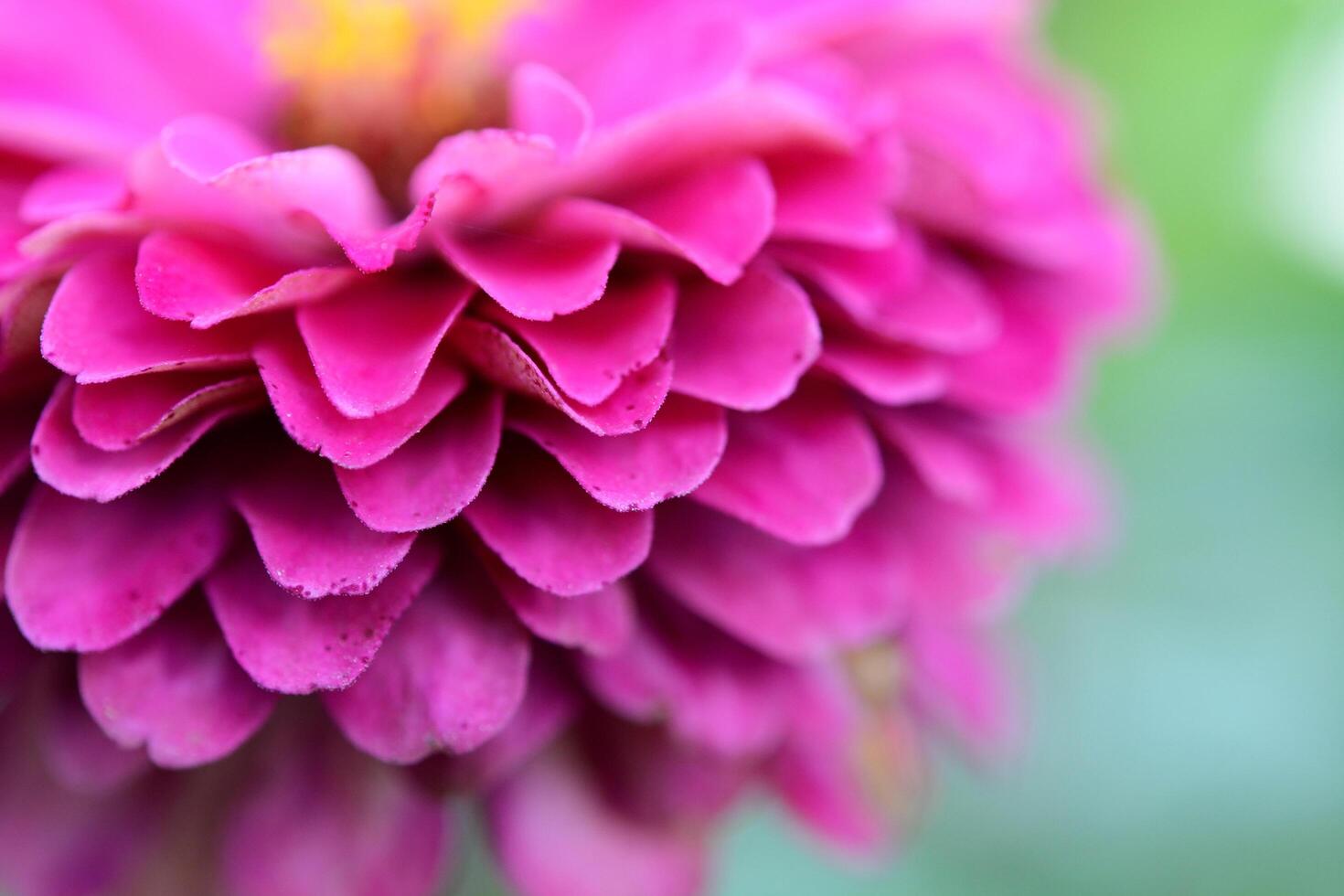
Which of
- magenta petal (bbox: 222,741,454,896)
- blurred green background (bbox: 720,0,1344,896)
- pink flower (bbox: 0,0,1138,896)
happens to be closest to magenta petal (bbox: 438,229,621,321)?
pink flower (bbox: 0,0,1138,896)

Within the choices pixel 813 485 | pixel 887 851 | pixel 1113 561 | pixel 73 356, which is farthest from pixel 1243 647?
pixel 73 356

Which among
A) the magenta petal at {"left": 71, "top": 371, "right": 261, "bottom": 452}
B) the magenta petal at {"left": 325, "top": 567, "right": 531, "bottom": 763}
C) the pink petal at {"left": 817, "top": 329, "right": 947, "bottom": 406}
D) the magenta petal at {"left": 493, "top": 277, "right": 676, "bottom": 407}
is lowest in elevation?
the magenta petal at {"left": 325, "top": 567, "right": 531, "bottom": 763}

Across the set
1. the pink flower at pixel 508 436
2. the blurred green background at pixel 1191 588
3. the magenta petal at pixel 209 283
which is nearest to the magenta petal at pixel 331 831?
the pink flower at pixel 508 436

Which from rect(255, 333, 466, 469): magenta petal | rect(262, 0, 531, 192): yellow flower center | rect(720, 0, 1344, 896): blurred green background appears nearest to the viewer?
rect(255, 333, 466, 469): magenta petal

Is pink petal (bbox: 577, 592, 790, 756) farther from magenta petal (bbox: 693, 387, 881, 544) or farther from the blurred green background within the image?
the blurred green background

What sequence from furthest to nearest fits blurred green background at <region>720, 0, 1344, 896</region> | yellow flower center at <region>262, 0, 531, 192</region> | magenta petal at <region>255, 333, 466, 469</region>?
blurred green background at <region>720, 0, 1344, 896</region> → yellow flower center at <region>262, 0, 531, 192</region> → magenta petal at <region>255, 333, 466, 469</region>

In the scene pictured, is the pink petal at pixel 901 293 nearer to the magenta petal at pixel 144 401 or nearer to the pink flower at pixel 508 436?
the pink flower at pixel 508 436

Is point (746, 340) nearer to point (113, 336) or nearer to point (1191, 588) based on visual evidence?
point (113, 336)
